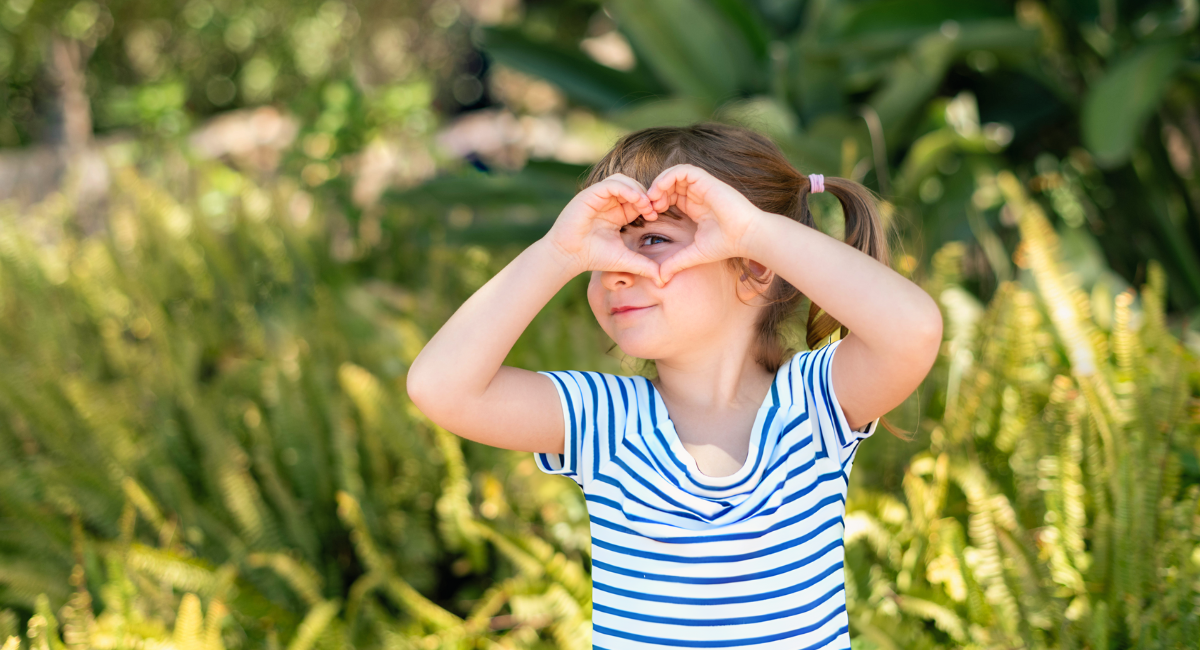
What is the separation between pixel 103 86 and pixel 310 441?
4041mm

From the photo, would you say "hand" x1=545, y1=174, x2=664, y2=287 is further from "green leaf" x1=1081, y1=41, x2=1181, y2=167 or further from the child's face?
"green leaf" x1=1081, y1=41, x2=1181, y2=167

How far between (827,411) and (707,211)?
0.26 m

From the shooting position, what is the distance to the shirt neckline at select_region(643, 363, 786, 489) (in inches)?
35.8

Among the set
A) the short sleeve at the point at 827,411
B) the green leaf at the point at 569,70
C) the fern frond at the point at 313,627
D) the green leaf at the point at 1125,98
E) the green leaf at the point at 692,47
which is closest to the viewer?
the short sleeve at the point at 827,411

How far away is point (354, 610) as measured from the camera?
1656mm

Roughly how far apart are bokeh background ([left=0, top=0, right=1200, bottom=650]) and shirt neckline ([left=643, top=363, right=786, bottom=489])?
545 mm

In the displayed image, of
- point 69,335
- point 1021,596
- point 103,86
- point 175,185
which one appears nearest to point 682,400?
point 1021,596

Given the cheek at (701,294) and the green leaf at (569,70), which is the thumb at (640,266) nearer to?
the cheek at (701,294)

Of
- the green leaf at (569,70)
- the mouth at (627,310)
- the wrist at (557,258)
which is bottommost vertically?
the mouth at (627,310)

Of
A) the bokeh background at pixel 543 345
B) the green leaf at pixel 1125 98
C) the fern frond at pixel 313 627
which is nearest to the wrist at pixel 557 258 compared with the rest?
the bokeh background at pixel 543 345

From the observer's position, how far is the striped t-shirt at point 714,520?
883 mm

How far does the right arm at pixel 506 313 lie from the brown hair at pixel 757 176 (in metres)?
0.10

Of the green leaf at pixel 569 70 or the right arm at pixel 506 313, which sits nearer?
the right arm at pixel 506 313

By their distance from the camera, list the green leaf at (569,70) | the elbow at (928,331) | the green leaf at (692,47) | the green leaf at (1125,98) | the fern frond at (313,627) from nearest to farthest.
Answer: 1. the elbow at (928,331)
2. the fern frond at (313,627)
3. the green leaf at (1125,98)
4. the green leaf at (692,47)
5. the green leaf at (569,70)
